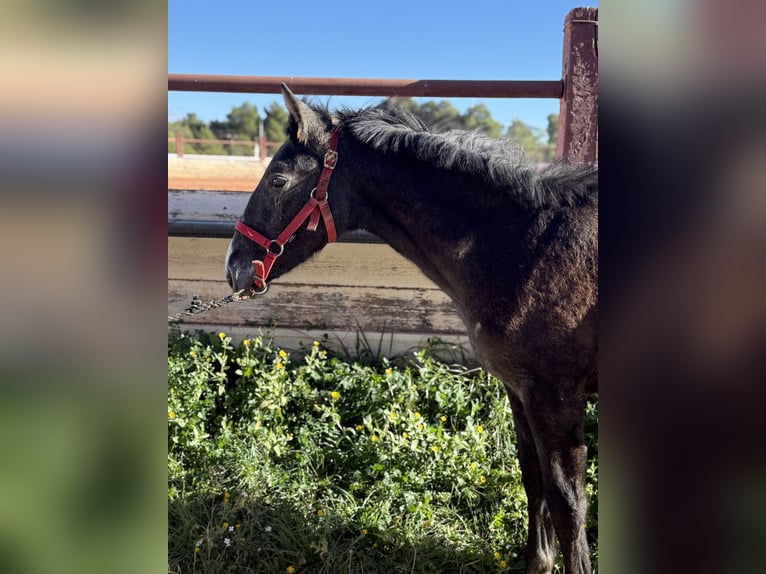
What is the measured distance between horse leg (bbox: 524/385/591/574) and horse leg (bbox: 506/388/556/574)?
36 cm

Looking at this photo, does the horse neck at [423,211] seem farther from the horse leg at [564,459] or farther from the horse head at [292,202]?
the horse leg at [564,459]

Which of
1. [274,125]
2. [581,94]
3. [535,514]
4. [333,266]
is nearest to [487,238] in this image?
[535,514]

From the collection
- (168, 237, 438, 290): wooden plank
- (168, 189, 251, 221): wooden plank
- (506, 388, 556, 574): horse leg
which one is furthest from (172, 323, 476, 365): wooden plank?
(506, 388, 556, 574): horse leg

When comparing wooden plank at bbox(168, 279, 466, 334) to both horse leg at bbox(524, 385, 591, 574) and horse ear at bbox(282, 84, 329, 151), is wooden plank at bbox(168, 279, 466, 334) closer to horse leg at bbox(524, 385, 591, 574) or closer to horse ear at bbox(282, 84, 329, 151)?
horse ear at bbox(282, 84, 329, 151)

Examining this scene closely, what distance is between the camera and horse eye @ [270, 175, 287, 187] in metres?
2.45

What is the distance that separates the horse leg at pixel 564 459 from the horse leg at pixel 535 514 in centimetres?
36

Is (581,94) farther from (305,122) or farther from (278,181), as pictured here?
(278,181)

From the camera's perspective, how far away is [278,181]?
245 centimetres

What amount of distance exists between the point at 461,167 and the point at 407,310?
6.12 ft

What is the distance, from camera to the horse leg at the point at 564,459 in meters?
2.13

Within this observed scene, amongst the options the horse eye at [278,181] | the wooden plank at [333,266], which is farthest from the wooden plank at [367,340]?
the horse eye at [278,181]
